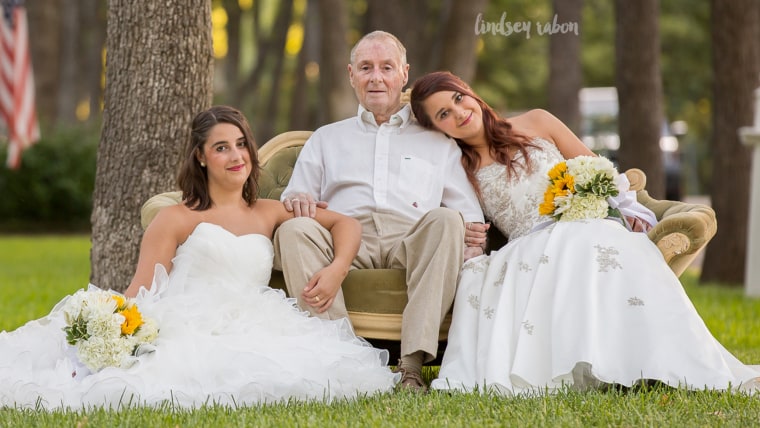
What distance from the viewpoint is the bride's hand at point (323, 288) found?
4504 mm

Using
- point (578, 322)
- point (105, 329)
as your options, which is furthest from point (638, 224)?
point (105, 329)

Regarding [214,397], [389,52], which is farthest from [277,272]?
[389,52]

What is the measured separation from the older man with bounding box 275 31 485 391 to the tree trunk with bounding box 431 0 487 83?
5.33 metres

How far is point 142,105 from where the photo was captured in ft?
19.4

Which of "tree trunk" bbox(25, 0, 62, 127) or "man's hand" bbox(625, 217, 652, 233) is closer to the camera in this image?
"man's hand" bbox(625, 217, 652, 233)

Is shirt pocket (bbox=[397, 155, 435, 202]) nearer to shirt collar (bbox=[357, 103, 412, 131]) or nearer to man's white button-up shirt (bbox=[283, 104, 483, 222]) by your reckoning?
man's white button-up shirt (bbox=[283, 104, 483, 222])

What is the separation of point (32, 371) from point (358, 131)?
6.85 feet

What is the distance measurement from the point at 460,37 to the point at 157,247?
664 centimetres

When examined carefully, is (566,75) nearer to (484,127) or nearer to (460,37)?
(460,37)

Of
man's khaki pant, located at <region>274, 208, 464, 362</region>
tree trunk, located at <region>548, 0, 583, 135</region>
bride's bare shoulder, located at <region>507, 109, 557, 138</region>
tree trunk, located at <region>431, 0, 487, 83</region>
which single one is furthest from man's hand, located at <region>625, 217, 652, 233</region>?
tree trunk, located at <region>548, 0, 583, 135</region>

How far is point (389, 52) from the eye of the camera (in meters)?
5.27

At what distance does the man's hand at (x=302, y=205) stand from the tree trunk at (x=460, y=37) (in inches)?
230

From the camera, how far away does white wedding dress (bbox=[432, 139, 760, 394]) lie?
4.14 metres

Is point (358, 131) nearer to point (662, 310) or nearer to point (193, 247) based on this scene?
point (193, 247)
